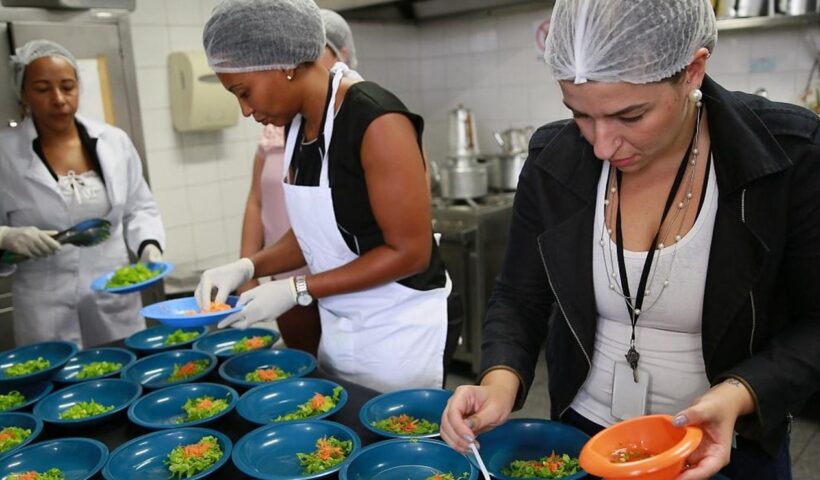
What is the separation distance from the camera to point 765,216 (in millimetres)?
982

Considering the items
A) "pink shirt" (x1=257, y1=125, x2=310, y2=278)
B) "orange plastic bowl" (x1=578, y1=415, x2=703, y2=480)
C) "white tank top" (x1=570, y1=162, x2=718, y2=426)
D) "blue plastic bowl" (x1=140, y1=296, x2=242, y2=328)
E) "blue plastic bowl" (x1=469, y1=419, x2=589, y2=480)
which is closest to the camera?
"orange plastic bowl" (x1=578, y1=415, x2=703, y2=480)

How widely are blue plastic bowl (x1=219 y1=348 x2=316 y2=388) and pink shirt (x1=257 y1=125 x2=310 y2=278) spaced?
0.63 meters

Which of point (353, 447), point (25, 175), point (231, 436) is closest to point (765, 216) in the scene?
point (353, 447)

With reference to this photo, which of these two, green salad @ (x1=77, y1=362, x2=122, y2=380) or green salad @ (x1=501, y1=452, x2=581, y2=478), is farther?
green salad @ (x1=77, y1=362, x2=122, y2=380)

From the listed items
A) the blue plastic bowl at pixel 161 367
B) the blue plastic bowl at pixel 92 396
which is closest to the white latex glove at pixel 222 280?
the blue plastic bowl at pixel 161 367

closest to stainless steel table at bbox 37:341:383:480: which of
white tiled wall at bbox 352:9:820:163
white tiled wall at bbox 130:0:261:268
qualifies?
white tiled wall at bbox 130:0:261:268

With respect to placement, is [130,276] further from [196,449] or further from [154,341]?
[196,449]

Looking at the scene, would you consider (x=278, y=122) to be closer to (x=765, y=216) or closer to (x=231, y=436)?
(x=231, y=436)

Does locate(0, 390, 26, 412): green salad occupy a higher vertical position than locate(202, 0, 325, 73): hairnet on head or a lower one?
lower

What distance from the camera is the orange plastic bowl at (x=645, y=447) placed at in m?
0.78

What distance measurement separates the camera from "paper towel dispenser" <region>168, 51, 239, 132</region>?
3.05 m

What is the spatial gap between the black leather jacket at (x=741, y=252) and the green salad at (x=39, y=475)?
81 cm

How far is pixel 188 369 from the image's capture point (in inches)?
63.0

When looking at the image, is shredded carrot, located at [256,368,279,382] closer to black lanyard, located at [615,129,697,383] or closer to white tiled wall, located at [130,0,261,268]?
black lanyard, located at [615,129,697,383]
